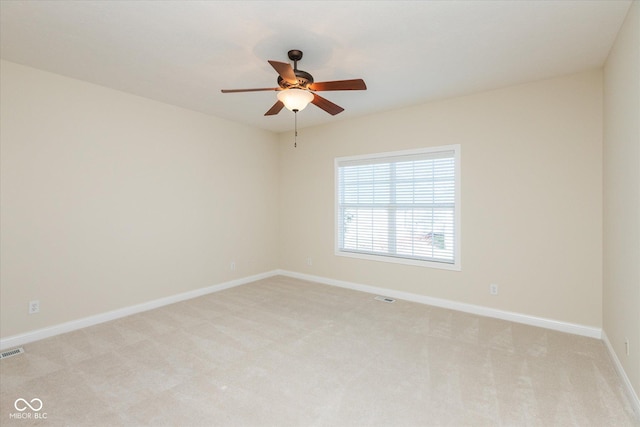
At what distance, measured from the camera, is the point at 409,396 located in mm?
2066

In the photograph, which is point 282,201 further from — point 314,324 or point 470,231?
point 470,231

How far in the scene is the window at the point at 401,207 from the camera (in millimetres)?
3891

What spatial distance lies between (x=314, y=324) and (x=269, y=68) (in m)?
2.70

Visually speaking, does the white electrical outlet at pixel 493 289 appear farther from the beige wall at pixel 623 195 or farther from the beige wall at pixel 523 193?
the beige wall at pixel 623 195

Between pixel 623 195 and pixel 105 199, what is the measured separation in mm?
4859

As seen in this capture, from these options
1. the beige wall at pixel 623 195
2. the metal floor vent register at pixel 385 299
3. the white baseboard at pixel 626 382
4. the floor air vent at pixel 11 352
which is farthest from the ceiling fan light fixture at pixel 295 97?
the floor air vent at pixel 11 352

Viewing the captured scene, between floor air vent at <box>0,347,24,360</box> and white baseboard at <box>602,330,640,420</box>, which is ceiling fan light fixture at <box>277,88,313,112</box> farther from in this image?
floor air vent at <box>0,347,24,360</box>

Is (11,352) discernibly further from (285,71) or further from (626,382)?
(626,382)

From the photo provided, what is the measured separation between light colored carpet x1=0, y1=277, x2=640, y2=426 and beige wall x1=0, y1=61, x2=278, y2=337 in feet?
1.72

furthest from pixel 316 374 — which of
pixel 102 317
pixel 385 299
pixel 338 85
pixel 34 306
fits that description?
pixel 34 306

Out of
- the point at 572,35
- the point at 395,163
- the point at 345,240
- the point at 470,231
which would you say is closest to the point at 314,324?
the point at 345,240

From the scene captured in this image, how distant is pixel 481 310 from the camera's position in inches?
142

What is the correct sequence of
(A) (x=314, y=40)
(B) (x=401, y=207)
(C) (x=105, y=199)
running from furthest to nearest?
(B) (x=401, y=207), (C) (x=105, y=199), (A) (x=314, y=40)

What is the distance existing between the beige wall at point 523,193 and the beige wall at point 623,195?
0.18 m
